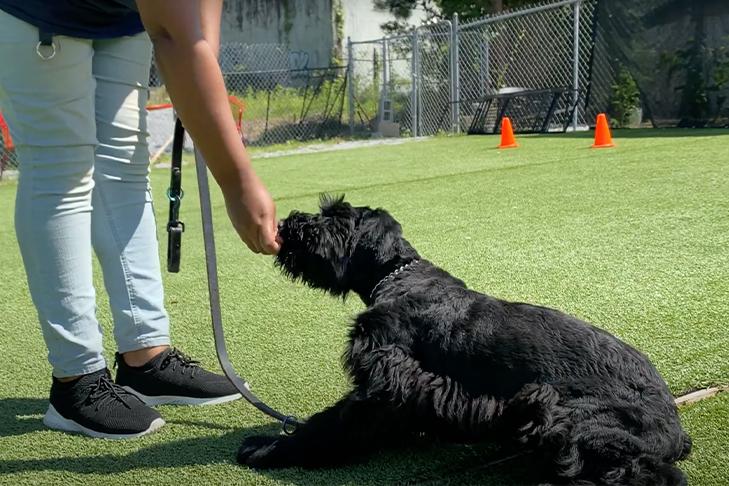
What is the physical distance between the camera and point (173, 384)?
2828 millimetres

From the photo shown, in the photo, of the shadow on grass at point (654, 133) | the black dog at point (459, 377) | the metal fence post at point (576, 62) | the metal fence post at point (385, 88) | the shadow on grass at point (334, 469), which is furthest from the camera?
the metal fence post at point (385, 88)

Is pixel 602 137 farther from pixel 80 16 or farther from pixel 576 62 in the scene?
pixel 80 16

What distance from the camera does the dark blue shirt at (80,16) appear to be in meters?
2.39

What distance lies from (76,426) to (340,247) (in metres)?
1.01

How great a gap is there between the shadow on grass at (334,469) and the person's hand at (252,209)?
655mm

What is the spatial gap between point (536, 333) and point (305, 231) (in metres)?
0.69

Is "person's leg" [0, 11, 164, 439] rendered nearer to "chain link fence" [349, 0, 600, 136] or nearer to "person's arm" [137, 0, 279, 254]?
"person's arm" [137, 0, 279, 254]

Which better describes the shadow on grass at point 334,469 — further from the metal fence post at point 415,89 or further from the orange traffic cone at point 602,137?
the metal fence post at point 415,89

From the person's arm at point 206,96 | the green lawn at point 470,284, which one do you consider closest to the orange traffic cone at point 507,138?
the green lawn at point 470,284

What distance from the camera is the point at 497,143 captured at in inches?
478

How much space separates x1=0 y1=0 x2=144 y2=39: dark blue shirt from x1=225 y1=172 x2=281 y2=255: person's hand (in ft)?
2.66

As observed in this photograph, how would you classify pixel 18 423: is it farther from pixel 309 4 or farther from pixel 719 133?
pixel 309 4

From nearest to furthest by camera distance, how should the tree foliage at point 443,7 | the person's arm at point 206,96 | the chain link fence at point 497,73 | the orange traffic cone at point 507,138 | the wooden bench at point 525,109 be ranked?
the person's arm at point 206,96 → the orange traffic cone at point 507,138 → the wooden bench at point 525,109 → the chain link fence at point 497,73 → the tree foliage at point 443,7

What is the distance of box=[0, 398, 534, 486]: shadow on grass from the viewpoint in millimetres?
2170
